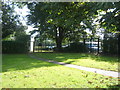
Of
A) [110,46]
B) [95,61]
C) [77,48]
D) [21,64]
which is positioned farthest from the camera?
[77,48]

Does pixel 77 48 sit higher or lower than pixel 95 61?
higher

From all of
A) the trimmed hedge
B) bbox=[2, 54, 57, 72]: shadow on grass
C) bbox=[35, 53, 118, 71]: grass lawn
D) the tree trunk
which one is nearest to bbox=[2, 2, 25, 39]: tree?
the trimmed hedge

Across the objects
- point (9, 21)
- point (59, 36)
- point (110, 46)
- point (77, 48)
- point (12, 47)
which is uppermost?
point (9, 21)

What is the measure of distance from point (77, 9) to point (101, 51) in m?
11.6

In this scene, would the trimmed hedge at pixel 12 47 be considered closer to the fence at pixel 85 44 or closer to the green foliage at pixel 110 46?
the fence at pixel 85 44

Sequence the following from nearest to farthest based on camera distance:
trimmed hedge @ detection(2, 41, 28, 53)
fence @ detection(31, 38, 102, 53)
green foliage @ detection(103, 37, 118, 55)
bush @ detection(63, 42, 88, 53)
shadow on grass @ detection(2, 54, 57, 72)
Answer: shadow on grass @ detection(2, 54, 57, 72) → green foliage @ detection(103, 37, 118, 55) → fence @ detection(31, 38, 102, 53) → trimmed hedge @ detection(2, 41, 28, 53) → bush @ detection(63, 42, 88, 53)

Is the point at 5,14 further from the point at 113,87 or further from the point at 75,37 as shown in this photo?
the point at 113,87

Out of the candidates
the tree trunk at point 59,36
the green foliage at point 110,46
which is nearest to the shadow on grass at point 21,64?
the green foliage at point 110,46

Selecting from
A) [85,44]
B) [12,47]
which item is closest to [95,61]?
[85,44]

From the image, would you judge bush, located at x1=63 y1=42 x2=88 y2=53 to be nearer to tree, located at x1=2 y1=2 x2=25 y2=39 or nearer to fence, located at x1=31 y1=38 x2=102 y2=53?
fence, located at x1=31 y1=38 x2=102 y2=53

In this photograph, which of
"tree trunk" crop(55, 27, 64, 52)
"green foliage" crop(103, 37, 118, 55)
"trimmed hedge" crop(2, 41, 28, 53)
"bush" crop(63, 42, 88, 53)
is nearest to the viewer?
"green foliage" crop(103, 37, 118, 55)

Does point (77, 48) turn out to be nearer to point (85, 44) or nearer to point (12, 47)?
point (85, 44)

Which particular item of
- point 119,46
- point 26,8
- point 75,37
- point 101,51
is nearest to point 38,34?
point 26,8

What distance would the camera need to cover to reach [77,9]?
5.34 metres
